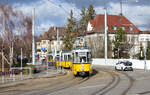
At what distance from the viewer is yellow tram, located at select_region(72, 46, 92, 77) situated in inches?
1022

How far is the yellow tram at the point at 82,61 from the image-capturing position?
26.0 meters

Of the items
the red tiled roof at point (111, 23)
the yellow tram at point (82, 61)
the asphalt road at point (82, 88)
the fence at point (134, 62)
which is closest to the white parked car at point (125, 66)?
the fence at point (134, 62)

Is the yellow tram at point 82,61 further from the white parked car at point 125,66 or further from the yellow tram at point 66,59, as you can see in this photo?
the white parked car at point 125,66

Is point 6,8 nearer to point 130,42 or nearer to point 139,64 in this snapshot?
point 139,64

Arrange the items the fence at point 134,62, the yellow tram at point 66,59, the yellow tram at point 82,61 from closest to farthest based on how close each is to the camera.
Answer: the yellow tram at point 82,61 → the yellow tram at point 66,59 → the fence at point 134,62

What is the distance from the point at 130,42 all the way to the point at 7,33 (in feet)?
131

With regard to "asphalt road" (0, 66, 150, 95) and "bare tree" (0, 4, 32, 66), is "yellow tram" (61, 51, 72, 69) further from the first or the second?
"asphalt road" (0, 66, 150, 95)

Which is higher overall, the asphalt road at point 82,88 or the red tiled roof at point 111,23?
the red tiled roof at point 111,23

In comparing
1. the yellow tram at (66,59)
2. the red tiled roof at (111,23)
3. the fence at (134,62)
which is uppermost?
the red tiled roof at (111,23)

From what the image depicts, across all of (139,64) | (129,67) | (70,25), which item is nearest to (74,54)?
(129,67)

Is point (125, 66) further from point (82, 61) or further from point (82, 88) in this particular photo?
point (82, 88)

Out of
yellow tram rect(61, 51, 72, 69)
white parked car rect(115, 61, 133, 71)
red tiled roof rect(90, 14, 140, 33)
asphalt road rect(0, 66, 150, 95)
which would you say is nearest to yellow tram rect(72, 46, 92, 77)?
asphalt road rect(0, 66, 150, 95)

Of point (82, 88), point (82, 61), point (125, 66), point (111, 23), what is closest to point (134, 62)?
point (125, 66)

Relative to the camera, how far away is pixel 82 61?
26031 millimetres
